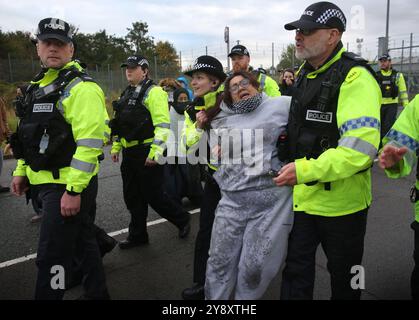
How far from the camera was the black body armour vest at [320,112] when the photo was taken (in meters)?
2.11

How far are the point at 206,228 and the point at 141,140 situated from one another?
4.70 feet

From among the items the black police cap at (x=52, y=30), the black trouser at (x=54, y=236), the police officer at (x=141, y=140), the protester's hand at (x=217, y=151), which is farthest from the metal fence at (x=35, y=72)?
the protester's hand at (x=217, y=151)

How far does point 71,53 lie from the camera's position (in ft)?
9.12

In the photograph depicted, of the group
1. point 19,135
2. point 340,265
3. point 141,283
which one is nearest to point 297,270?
point 340,265

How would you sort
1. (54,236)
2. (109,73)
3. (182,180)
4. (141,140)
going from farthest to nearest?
(109,73) → (182,180) → (141,140) → (54,236)

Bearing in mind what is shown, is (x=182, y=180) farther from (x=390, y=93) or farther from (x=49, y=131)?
(x=390, y=93)

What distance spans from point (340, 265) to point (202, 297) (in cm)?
128

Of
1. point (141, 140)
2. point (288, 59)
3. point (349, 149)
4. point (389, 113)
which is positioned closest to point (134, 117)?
point (141, 140)

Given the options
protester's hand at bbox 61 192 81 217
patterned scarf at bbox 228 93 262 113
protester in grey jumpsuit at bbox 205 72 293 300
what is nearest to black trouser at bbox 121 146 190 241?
protester's hand at bbox 61 192 81 217

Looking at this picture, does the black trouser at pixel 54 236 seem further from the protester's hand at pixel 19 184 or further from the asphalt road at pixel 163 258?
the asphalt road at pixel 163 258

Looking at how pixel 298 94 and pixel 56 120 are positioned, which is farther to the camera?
pixel 56 120

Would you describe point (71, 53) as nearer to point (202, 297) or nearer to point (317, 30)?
point (317, 30)

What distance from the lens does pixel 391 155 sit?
6.83 feet

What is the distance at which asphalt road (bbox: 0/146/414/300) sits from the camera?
130 inches
